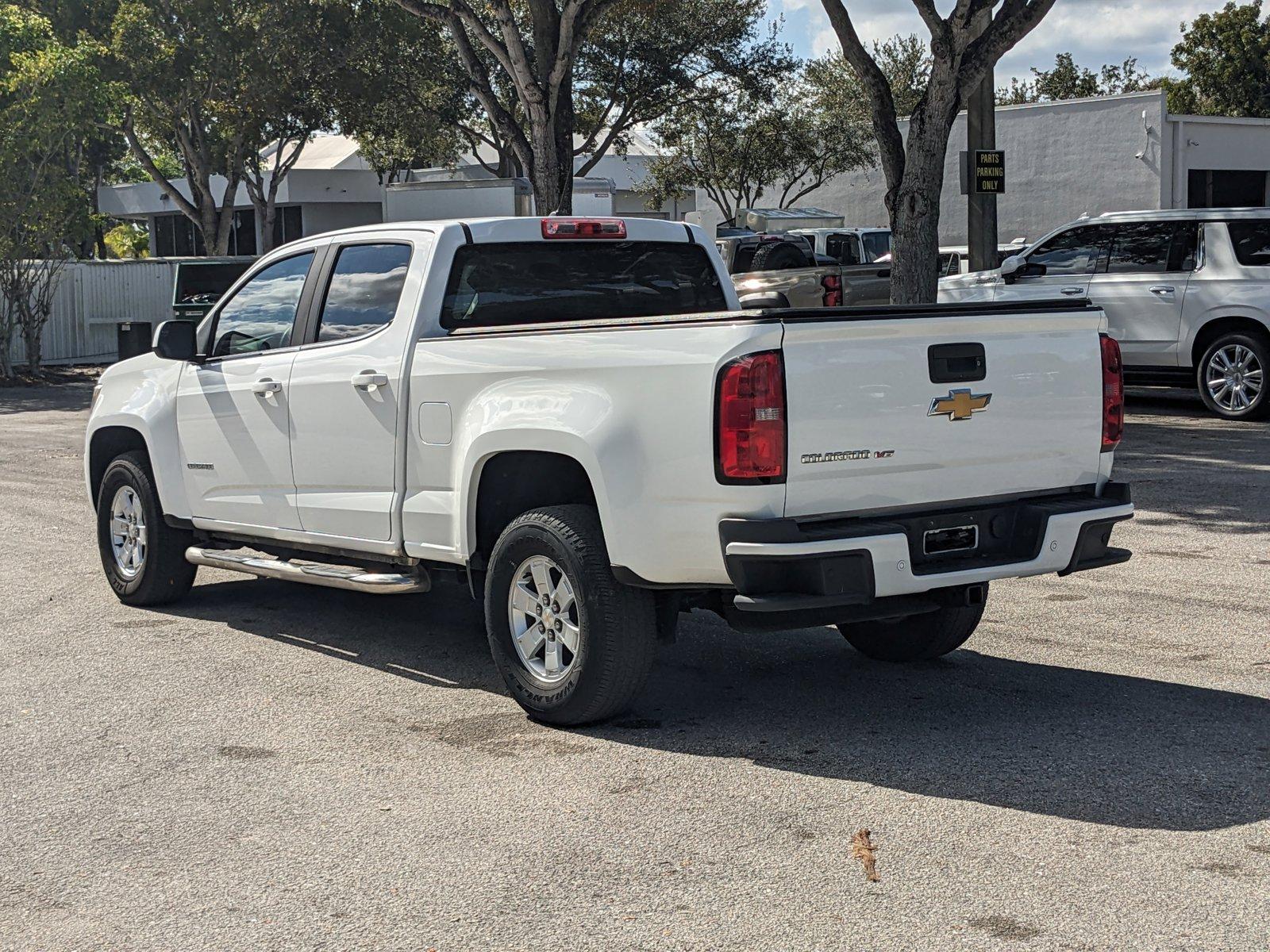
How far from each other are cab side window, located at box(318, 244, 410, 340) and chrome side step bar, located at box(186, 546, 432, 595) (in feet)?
3.51

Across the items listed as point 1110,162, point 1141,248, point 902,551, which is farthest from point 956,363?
point 1110,162

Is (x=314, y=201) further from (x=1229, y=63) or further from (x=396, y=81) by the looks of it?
(x=1229, y=63)

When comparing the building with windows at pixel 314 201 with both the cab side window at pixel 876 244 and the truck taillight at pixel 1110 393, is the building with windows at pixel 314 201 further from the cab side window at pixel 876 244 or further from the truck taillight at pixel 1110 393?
the truck taillight at pixel 1110 393

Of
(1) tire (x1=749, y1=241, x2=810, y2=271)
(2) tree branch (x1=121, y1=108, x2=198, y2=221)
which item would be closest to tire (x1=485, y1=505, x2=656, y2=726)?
(1) tire (x1=749, y1=241, x2=810, y2=271)

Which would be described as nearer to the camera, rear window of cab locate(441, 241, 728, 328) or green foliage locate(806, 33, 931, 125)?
rear window of cab locate(441, 241, 728, 328)

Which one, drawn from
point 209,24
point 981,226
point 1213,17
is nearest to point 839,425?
point 981,226

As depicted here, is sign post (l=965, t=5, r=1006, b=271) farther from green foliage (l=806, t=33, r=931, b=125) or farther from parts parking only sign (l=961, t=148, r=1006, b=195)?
green foliage (l=806, t=33, r=931, b=125)

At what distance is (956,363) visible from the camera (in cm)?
554

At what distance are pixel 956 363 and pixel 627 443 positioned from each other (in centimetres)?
122

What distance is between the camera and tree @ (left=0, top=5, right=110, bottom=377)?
24.6m

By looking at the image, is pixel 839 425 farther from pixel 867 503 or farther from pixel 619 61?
pixel 619 61

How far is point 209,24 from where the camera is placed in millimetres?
30375

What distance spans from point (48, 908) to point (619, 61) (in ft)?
106

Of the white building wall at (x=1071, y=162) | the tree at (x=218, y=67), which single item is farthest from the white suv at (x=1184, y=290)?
the white building wall at (x=1071, y=162)
